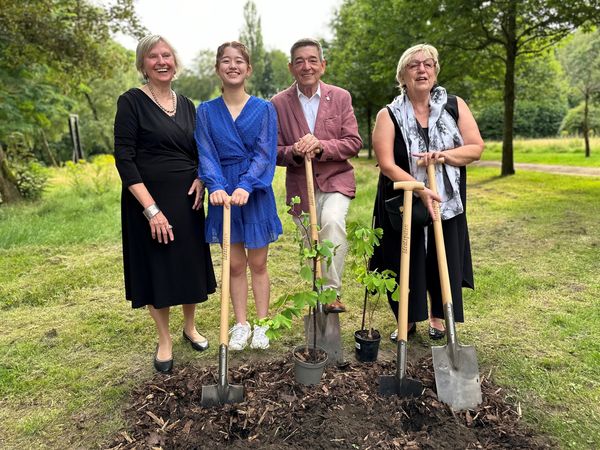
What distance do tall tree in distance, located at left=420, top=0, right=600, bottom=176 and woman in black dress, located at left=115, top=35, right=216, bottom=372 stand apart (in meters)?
9.82

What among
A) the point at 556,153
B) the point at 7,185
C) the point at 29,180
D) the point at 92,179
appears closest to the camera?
the point at 7,185

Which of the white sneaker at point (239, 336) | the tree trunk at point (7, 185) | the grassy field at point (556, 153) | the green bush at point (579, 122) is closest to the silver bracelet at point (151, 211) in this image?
the white sneaker at point (239, 336)

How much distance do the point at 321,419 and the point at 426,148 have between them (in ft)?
6.04

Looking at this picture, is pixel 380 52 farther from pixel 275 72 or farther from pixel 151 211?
pixel 275 72

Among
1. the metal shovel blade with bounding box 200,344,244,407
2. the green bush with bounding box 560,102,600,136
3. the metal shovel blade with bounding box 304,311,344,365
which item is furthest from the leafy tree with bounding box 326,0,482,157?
the green bush with bounding box 560,102,600,136

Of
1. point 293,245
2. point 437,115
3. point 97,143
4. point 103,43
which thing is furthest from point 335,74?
point 437,115

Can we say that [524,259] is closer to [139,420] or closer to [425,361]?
[425,361]

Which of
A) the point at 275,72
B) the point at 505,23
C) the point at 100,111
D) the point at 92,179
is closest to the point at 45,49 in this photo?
the point at 92,179

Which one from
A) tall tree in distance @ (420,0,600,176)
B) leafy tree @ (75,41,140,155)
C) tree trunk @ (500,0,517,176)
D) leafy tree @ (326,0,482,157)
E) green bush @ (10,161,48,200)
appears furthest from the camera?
leafy tree @ (75,41,140,155)

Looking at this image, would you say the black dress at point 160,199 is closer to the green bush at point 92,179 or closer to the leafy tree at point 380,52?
the leafy tree at point 380,52

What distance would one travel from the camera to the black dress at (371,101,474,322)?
323cm

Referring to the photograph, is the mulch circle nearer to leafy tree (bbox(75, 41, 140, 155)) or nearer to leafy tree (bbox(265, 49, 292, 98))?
leafy tree (bbox(75, 41, 140, 155))

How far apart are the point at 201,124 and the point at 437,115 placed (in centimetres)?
159

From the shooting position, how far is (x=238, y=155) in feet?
10.4
